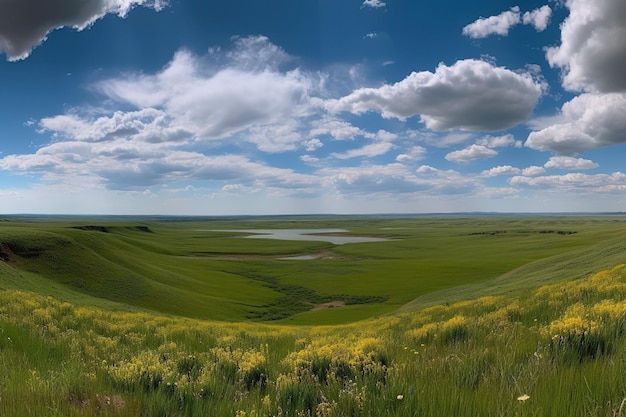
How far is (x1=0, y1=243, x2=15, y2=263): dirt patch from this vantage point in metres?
42.5

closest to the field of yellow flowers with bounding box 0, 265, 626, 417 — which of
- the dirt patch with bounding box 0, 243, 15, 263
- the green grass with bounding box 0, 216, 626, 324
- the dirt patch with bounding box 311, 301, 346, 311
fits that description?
the green grass with bounding box 0, 216, 626, 324

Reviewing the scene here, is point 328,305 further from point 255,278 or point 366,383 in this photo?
point 366,383

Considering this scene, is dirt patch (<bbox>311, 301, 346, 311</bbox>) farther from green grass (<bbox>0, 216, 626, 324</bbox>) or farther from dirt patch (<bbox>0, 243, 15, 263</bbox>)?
dirt patch (<bbox>0, 243, 15, 263</bbox>)

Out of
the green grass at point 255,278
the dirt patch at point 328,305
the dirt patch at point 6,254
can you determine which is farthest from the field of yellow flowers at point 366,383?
the dirt patch at point 328,305

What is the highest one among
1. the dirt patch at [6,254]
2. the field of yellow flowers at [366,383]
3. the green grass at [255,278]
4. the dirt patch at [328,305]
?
the field of yellow flowers at [366,383]

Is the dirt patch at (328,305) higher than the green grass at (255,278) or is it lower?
lower

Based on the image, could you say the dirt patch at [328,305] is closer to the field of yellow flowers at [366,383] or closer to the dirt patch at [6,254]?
the dirt patch at [6,254]

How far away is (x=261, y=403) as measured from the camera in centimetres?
375

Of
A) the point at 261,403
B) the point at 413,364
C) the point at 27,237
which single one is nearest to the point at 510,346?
the point at 413,364

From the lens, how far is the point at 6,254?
43.2 metres

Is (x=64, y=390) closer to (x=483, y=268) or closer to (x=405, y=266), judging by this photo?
(x=483, y=268)

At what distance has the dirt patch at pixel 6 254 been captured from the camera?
42.5 meters

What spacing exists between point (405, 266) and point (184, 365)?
85607 mm

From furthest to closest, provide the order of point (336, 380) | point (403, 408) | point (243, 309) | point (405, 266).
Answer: point (405, 266) < point (243, 309) < point (336, 380) < point (403, 408)
